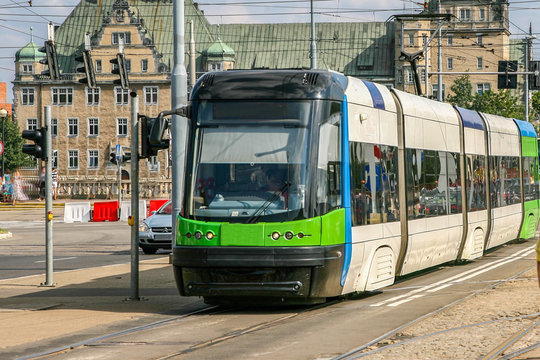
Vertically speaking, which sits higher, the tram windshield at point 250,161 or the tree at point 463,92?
the tree at point 463,92

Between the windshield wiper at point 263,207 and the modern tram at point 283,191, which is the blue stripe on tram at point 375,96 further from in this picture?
the windshield wiper at point 263,207

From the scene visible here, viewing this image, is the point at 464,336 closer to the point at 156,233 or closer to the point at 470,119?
the point at 470,119

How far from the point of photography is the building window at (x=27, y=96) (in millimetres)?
109188

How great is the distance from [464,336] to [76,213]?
47.1m

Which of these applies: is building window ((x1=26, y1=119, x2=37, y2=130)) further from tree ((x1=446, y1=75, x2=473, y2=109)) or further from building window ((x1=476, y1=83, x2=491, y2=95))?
building window ((x1=476, y1=83, x2=491, y2=95))

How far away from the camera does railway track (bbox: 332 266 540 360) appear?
32.5ft

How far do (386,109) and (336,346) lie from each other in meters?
6.58

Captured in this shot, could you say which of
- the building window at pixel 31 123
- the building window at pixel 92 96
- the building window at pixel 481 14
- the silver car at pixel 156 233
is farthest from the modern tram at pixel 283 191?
the building window at pixel 481 14

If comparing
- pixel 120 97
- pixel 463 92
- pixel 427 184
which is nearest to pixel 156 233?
pixel 427 184

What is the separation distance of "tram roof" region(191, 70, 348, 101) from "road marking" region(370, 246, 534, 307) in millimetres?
2928

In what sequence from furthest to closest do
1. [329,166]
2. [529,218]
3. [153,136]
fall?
1. [529,218]
2. [153,136]
3. [329,166]

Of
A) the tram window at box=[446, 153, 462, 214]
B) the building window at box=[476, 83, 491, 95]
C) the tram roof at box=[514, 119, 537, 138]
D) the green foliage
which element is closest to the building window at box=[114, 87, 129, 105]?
the green foliage

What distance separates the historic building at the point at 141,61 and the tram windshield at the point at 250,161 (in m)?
84.6

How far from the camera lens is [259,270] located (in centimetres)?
1332
